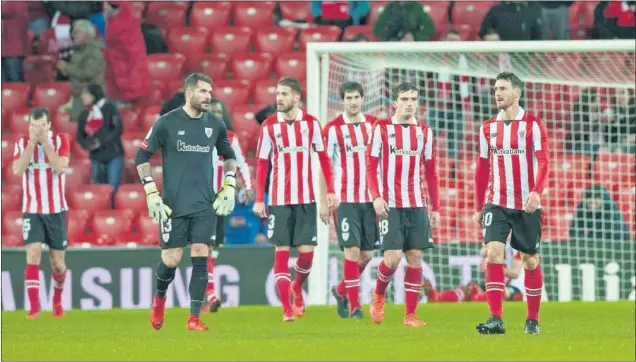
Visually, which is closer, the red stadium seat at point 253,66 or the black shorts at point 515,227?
the black shorts at point 515,227

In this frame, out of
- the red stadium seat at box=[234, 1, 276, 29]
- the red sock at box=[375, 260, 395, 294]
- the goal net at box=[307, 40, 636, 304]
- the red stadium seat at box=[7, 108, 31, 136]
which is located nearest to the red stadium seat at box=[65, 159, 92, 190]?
the red stadium seat at box=[7, 108, 31, 136]

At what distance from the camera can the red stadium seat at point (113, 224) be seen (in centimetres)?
1683

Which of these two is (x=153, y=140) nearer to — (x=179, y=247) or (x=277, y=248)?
(x=179, y=247)

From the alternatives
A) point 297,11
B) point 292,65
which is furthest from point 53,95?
point 297,11

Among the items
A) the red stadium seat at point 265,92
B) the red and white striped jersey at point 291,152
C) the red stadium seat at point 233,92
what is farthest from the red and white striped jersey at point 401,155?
the red stadium seat at point 233,92

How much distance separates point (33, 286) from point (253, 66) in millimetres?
6245

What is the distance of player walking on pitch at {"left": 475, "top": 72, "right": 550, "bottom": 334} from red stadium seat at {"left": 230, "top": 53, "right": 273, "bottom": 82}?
29.1 feet

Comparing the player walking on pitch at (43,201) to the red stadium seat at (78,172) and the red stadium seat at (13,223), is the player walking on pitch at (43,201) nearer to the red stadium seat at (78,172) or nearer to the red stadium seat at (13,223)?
the red stadium seat at (13,223)

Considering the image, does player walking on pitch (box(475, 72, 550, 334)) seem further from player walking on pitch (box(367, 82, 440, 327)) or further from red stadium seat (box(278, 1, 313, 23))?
red stadium seat (box(278, 1, 313, 23))

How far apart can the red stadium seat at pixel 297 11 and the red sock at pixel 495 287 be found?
32.4 feet

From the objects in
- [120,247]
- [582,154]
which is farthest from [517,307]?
[120,247]

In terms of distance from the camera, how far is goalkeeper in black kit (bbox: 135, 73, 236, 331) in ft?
33.2

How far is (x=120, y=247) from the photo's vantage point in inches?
595

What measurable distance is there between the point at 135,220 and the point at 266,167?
18.4ft
